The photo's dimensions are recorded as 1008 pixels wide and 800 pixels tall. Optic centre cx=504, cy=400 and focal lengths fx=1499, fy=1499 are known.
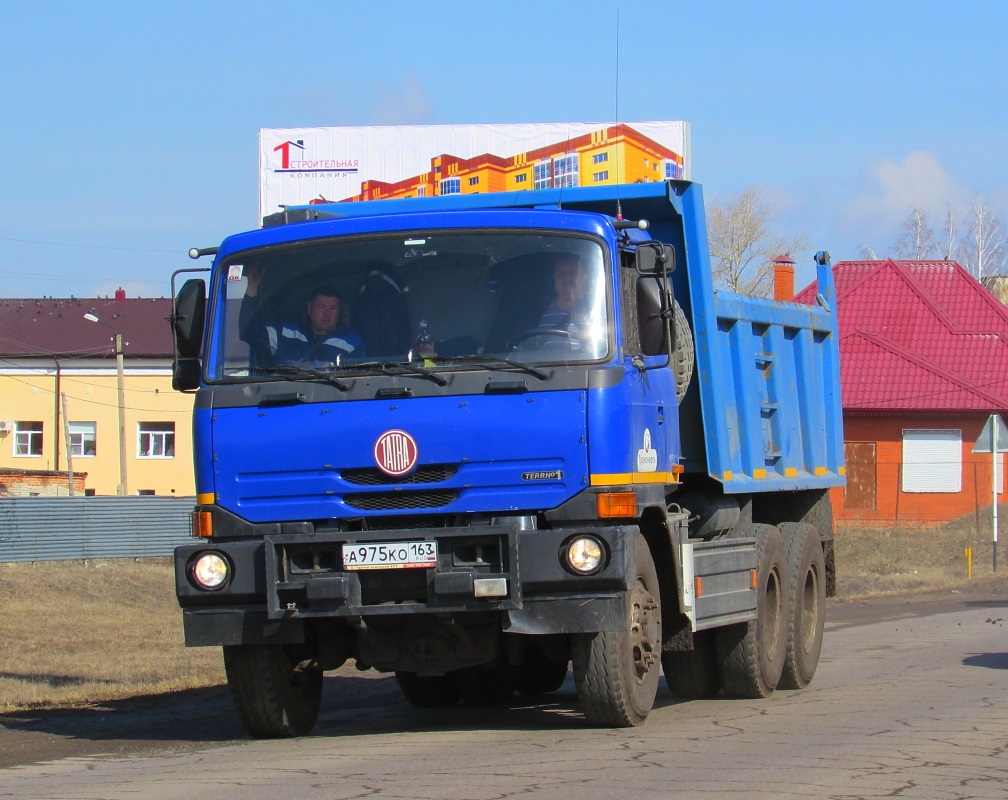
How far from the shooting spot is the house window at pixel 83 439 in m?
61.3

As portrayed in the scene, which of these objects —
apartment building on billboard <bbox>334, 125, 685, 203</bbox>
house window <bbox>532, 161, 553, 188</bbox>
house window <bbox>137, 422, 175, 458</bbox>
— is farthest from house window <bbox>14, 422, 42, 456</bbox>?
house window <bbox>532, 161, 553, 188</bbox>

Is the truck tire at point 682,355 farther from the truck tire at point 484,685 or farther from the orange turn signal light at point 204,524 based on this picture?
the orange turn signal light at point 204,524

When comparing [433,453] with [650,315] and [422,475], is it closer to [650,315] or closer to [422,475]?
[422,475]

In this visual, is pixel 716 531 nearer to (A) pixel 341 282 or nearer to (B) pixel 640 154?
(A) pixel 341 282

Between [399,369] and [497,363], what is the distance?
529 millimetres

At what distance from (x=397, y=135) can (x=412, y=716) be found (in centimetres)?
2248

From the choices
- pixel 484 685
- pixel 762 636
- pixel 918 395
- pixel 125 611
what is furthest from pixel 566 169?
pixel 918 395

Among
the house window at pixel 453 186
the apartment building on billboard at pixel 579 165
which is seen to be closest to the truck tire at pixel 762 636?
the apartment building on billboard at pixel 579 165

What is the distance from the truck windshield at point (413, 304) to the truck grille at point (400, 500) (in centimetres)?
67

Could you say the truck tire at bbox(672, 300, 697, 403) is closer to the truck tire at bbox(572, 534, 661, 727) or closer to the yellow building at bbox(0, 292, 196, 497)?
the truck tire at bbox(572, 534, 661, 727)

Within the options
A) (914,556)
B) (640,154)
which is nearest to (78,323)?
(914,556)

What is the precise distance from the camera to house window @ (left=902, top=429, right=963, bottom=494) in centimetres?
4031

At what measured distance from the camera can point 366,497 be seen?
788 cm

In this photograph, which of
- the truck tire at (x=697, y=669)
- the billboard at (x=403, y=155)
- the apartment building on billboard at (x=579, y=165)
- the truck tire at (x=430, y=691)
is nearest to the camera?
the truck tire at (x=697, y=669)
